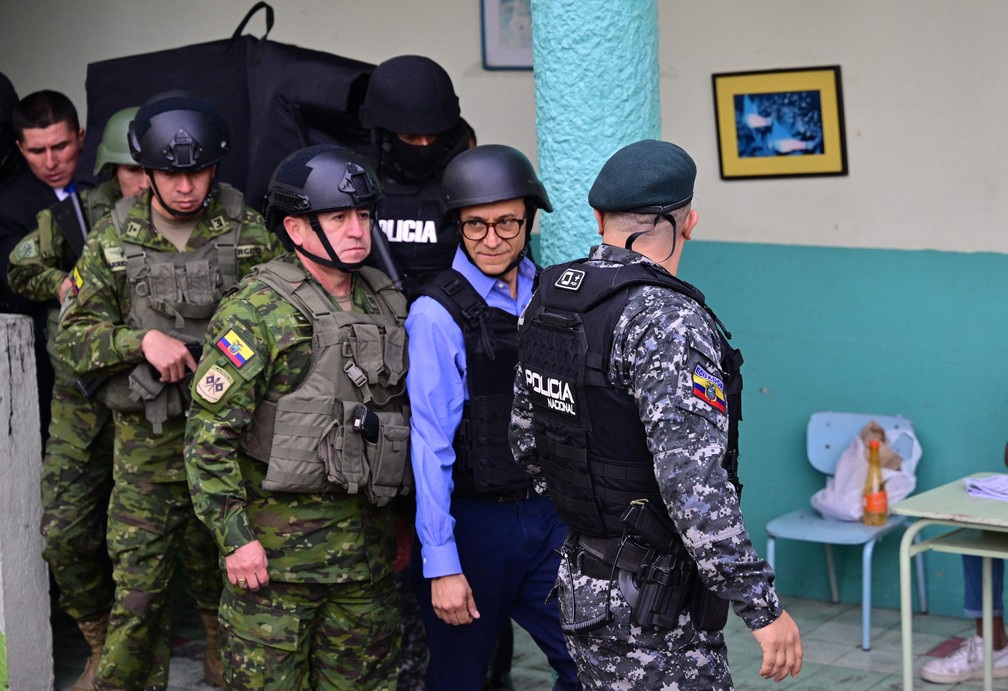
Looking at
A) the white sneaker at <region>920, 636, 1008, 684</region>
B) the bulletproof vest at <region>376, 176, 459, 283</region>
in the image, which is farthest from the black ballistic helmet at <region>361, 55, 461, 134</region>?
the white sneaker at <region>920, 636, 1008, 684</region>

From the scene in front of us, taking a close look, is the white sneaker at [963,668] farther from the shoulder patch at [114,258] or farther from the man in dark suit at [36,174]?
the man in dark suit at [36,174]

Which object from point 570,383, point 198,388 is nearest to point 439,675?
point 198,388

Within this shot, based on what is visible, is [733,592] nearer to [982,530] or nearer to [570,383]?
[570,383]

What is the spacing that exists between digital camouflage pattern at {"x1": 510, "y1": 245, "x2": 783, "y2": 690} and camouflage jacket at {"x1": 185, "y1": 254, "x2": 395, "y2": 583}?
2.79 feet

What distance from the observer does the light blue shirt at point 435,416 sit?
3273mm

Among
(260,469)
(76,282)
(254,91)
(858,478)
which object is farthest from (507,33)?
(260,469)

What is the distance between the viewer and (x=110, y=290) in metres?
3.97

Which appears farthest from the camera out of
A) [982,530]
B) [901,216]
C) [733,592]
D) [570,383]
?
[901,216]

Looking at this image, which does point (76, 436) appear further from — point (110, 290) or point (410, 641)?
point (410, 641)

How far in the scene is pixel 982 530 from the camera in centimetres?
410

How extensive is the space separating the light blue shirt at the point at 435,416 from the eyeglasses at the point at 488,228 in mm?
139

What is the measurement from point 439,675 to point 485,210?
124 cm

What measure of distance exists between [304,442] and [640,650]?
3.45ft

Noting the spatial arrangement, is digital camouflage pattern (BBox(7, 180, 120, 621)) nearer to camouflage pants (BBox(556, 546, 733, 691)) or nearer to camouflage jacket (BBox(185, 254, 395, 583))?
camouflage jacket (BBox(185, 254, 395, 583))
